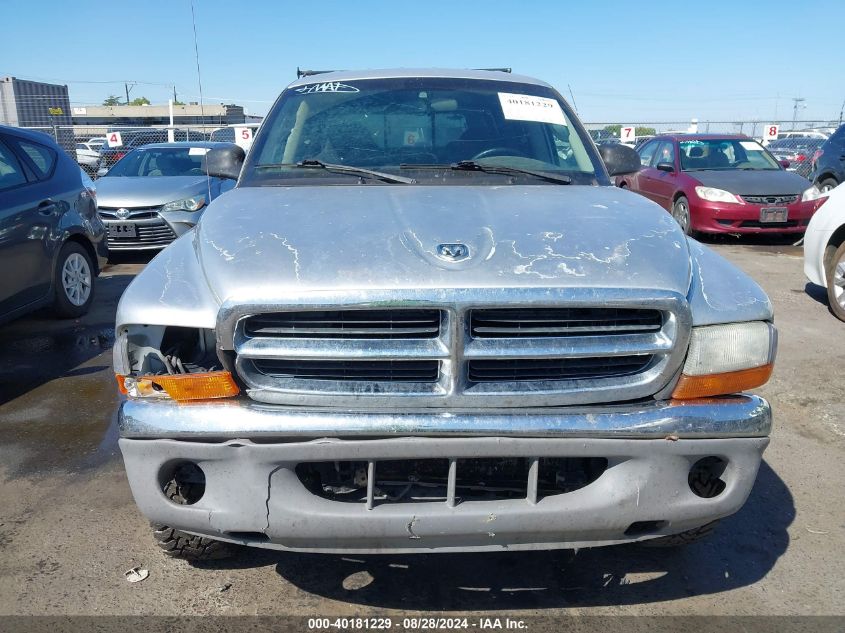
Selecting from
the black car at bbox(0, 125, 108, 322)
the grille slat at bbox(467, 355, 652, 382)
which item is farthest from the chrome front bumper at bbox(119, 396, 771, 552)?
the black car at bbox(0, 125, 108, 322)

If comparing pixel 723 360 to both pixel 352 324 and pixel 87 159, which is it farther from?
pixel 87 159

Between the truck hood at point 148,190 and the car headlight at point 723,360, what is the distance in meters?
8.21

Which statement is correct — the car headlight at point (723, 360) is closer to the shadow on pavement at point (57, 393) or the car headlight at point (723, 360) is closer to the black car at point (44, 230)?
the shadow on pavement at point (57, 393)

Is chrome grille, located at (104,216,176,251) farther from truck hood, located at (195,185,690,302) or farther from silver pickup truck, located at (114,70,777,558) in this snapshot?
silver pickup truck, located at (114,70,777,558)

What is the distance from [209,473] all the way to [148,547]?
3.52 ft

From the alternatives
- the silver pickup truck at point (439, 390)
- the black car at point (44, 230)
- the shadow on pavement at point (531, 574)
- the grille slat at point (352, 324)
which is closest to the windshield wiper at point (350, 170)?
the silver pickup truck at point (439, 390)

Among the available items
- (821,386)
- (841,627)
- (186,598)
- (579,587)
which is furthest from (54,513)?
(821,386)

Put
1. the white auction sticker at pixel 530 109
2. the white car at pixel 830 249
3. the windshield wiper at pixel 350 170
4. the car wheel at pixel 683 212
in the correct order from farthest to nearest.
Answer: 1. the car wheel at pixel 683 212
2. the white car at pixel 830 249
3. the white auction sticker at pixel 530 109
4. the windshield wiper at pixel 350 170

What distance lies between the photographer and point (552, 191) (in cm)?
313

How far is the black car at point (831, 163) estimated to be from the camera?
1221 cm

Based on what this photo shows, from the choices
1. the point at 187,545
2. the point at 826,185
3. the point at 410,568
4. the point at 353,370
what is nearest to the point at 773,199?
the point at 826,185

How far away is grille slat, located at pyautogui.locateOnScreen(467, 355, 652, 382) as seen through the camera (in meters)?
2.30

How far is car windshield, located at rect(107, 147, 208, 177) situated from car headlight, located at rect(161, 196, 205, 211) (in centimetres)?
102

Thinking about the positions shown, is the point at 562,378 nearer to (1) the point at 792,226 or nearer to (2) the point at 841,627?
(2) the point at 841,627
